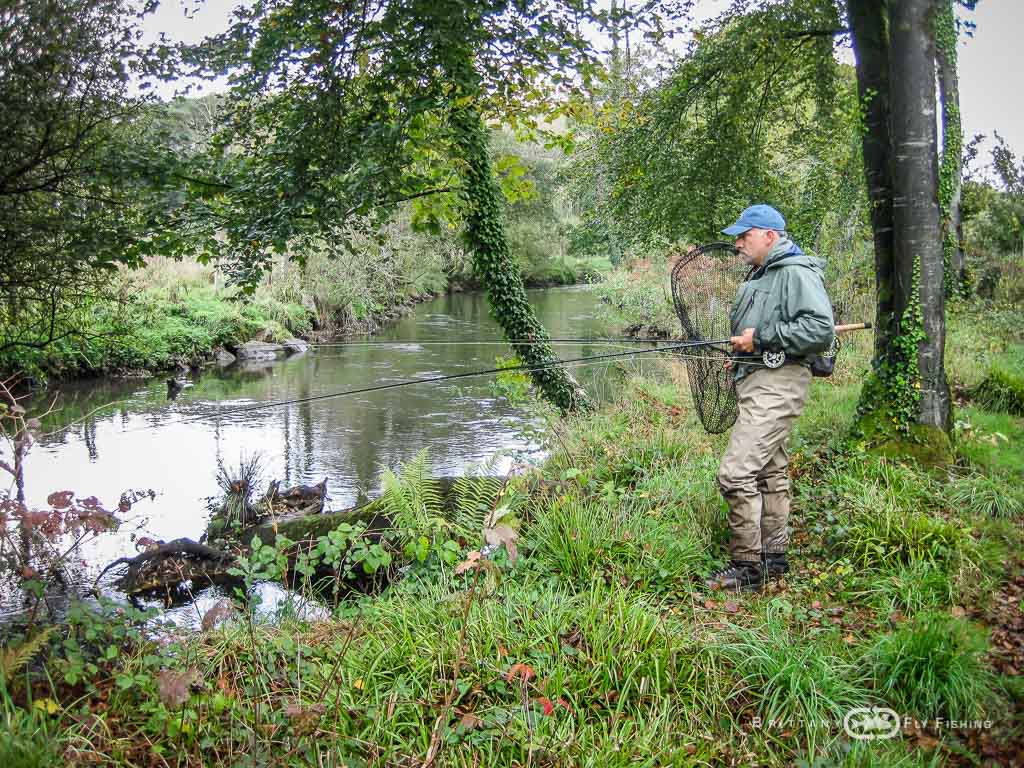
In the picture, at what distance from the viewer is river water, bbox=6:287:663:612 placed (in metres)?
9.66

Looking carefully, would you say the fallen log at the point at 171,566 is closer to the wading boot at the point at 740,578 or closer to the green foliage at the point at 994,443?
the wading boot at the point at 740,578

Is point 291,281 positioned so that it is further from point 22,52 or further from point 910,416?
point 910,416

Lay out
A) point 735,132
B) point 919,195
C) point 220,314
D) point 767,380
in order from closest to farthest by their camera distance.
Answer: point 767,380 → point 919,195 → point 735,132 → point 220,314

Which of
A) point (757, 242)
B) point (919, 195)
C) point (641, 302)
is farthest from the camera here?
point (641, 302)

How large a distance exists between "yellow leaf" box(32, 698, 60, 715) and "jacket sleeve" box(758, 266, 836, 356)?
12.4ft

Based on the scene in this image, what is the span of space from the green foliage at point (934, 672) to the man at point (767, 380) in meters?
1.05

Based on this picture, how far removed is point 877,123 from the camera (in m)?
5.91

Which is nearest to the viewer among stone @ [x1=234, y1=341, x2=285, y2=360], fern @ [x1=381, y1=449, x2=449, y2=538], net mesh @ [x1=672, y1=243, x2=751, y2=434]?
fern @ [x1=381, y1=449, x2=449, y2=538]

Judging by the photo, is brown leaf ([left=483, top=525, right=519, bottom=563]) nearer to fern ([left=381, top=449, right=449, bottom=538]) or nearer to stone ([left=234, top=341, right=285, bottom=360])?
fern ([left=381, top=449, right=449, bottom=538])

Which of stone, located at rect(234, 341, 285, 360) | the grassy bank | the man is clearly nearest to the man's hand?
the man

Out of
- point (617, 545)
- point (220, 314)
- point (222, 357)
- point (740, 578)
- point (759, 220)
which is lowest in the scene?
point (740, 578)

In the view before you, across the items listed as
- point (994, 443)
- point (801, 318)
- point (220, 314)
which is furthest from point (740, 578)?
point (220, 314)

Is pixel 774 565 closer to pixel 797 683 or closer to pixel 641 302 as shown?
pixel 797 683

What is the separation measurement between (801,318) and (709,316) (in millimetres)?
1492
